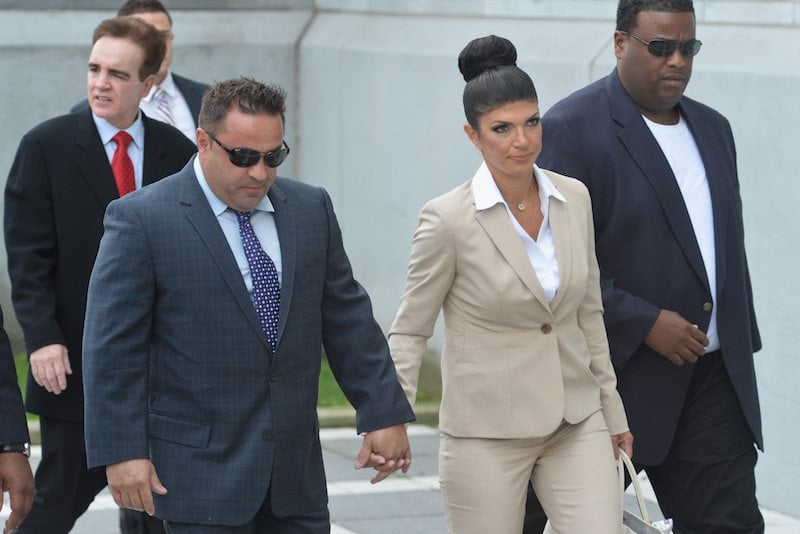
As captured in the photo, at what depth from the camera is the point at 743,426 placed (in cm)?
559

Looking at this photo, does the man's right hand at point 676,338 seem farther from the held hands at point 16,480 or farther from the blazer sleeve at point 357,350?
the held hands at point 16,480

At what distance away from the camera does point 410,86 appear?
10.5 metres

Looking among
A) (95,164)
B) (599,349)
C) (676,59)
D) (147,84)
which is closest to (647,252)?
(599,349)

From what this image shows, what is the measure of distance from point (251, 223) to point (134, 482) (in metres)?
0.75

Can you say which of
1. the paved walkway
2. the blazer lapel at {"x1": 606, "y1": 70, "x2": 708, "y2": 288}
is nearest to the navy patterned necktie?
the blazer lapel at {"x1": 606, "y1": 70, "x2": 708, "y2": 288}

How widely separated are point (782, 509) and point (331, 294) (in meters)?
3.50

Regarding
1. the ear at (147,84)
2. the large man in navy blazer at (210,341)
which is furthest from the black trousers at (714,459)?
the ear at (147,84)

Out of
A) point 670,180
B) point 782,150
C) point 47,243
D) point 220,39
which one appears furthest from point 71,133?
point 220,39

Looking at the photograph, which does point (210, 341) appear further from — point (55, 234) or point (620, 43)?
point (620, 43)

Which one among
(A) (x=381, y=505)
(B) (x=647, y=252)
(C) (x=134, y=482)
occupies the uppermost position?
(B) (x=647, y=252)

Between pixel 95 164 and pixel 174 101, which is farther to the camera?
pixel 174 101

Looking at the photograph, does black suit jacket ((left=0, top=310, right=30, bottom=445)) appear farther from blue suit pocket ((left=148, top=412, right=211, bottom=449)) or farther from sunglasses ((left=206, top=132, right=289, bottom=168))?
sunglasses ((left=206, top=132, right=289, bottom=168))

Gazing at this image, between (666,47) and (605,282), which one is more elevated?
(666,47)

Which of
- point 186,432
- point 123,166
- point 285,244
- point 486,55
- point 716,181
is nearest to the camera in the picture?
point 186,432
